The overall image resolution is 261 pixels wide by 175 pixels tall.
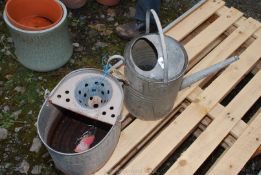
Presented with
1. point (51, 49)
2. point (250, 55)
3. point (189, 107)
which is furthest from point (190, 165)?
point (51, 49)

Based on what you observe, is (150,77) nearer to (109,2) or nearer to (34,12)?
(34,12)

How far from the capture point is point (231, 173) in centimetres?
186

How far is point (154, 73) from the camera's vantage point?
1.67 m

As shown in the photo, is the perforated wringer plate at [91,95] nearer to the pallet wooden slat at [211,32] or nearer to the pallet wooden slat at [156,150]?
the pallet wooden slat at [156,150]

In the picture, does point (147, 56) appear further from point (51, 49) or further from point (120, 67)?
point (51, 49)

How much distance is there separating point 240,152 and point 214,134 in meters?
0.16

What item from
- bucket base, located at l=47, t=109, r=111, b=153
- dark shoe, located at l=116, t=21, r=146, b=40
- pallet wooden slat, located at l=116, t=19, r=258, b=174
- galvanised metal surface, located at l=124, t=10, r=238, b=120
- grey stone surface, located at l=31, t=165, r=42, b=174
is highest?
galvanised metal surface, located at l=124, t=10, r=238, b=120

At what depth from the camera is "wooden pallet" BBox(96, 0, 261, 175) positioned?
1.88 meters

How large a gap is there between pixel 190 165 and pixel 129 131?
Answer: 36 centimetres

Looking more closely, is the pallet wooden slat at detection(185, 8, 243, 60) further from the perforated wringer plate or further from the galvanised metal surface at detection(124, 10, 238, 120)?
the perforated wringer plate

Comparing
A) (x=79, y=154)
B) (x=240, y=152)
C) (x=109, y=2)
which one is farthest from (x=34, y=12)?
(x=240, y=152)

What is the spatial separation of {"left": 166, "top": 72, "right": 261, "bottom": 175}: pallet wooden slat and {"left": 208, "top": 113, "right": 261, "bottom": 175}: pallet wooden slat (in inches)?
3.0

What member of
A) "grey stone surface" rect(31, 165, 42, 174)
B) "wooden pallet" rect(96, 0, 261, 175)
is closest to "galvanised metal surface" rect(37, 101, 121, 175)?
"wooden pallet" rect(96, 0, 261, 175)

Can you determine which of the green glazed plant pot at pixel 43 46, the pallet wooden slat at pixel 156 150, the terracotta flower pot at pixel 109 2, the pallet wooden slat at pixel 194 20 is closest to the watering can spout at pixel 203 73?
the pallet wooden slat at pixel 156 150
